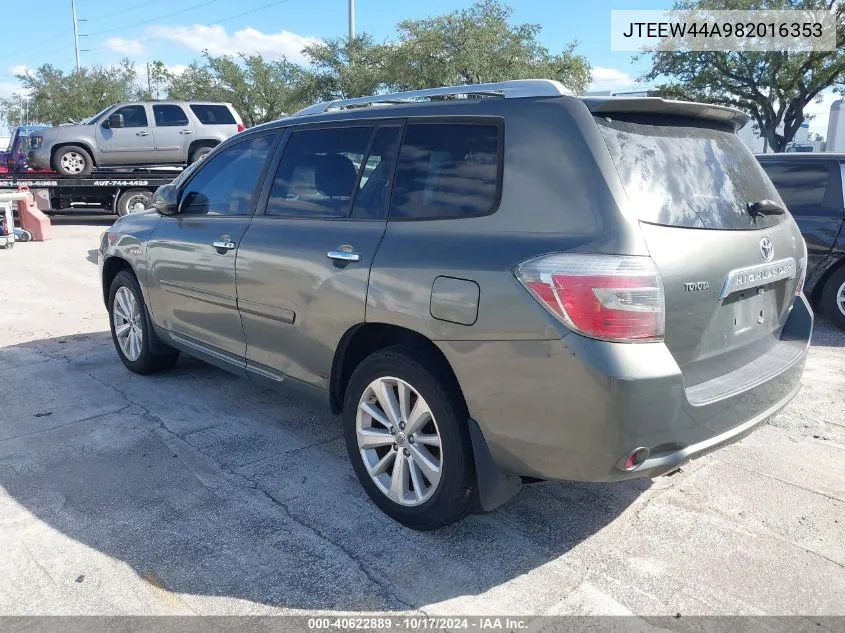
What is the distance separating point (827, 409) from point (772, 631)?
2713mm

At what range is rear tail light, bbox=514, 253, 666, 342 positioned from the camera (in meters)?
2.41

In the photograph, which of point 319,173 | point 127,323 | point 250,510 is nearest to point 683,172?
point 319,173

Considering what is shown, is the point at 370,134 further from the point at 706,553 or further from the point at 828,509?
the point at 828,509

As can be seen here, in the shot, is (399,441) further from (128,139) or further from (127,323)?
(128,139)

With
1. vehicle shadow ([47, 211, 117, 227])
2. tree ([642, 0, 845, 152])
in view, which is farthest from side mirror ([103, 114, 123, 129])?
tree ([642, 0, 845, 152])

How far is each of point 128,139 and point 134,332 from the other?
42.8 ft

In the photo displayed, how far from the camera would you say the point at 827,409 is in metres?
4.66

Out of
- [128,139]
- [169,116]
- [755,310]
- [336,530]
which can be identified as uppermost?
[169,116]

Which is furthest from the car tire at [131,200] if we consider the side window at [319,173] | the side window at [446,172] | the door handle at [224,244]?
the side window at [446,172]

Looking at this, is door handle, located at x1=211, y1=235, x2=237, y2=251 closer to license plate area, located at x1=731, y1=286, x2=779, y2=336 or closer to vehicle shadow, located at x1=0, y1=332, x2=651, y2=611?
vehicle shadow, located at x1=0, y1=332, x2=651, y2=611

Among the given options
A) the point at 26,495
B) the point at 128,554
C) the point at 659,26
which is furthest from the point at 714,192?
the point at 659,26

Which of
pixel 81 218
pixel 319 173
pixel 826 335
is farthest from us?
pixel 81 218

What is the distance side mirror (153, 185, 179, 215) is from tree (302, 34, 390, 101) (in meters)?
23.8

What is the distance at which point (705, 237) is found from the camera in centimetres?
268
